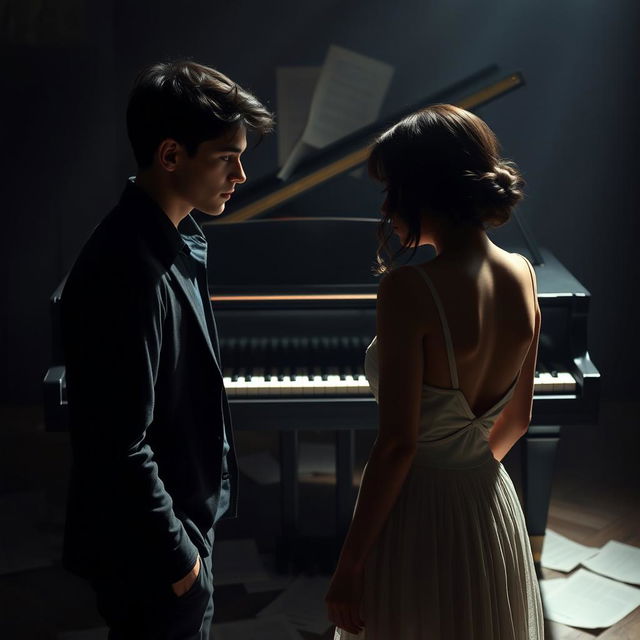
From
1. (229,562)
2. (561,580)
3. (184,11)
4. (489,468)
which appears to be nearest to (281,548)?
(229,562)

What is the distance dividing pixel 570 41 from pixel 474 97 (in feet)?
5.23

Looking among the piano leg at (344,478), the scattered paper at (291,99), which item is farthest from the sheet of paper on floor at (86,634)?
the scattered paper at (291,99)

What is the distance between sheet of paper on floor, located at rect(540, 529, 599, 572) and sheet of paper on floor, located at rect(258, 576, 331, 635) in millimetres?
801

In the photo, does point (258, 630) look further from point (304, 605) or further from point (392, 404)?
point (392, 404)

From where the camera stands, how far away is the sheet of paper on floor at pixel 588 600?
2.78 meters

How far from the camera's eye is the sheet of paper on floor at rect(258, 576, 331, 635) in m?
2.75

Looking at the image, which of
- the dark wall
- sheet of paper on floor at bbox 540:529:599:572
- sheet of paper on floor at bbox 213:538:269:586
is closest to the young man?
sheet of paper on floor at bbox 213:538:269:586

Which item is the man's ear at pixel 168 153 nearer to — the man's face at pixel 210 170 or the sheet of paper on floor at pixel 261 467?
the man's face at pixel 210 170

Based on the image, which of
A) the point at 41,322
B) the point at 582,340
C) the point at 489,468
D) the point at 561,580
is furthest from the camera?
the point at 41,322

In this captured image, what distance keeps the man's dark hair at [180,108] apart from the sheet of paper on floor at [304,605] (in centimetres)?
175

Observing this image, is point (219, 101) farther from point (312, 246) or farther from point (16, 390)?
point (16, 390)

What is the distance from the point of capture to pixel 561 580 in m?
3.03

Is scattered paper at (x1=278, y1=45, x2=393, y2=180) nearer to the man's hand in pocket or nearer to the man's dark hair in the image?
the man's dark hair

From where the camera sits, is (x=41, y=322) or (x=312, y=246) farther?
A: (x=41, y=322)
